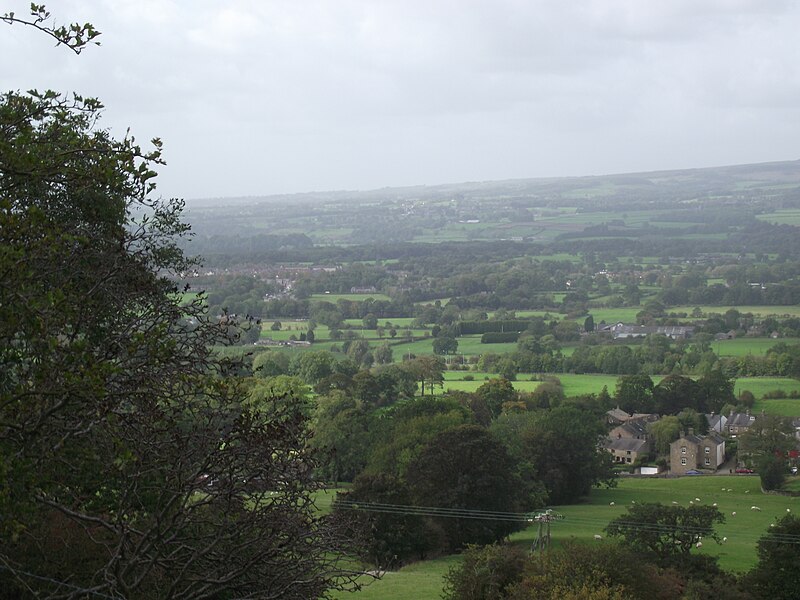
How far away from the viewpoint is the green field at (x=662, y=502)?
2145 cm

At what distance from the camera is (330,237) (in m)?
172

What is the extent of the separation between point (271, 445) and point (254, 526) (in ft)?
2.04

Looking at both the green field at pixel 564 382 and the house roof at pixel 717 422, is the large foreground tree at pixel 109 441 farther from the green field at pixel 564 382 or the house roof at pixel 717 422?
the house roof at pixel 717 422

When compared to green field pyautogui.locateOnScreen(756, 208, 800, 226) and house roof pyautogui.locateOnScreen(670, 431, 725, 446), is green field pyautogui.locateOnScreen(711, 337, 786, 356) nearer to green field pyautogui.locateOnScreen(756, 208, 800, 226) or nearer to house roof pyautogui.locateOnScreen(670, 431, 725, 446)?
house roof pyautogui.locateOnScreen(670, 431, 725, 446)

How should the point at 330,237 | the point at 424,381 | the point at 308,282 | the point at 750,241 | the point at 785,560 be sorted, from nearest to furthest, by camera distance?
1. the point at 785,560
2. the point at 424,381
3. the point at 308,282
4. the point at 750,241
5. the point at 330,237

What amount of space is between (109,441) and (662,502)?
3115 centimetres

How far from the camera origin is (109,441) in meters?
7.05

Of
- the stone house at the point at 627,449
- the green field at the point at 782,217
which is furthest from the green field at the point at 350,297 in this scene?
the green field at the point at 782,217

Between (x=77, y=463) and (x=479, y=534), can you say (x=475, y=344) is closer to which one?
(x=479, y=534)

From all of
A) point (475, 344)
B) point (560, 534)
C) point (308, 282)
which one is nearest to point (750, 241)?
point (308, 282)

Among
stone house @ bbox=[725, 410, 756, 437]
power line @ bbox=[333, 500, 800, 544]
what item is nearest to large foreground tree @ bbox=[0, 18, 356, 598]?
power line @ bbox=[333, 500, 800, 544]

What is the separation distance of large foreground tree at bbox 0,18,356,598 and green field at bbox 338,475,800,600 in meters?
12.3

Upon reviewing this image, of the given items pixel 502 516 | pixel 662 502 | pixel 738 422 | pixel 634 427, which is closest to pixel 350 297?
pixel 634 427

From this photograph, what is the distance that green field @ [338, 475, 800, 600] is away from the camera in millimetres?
21450
